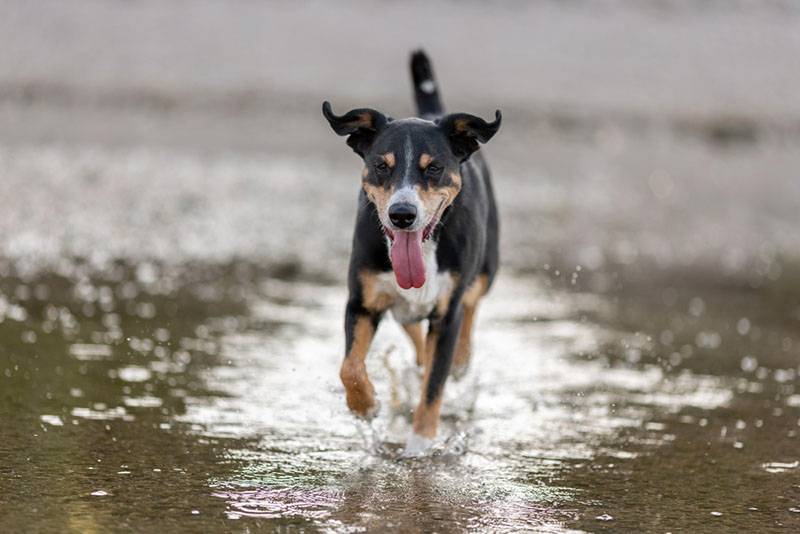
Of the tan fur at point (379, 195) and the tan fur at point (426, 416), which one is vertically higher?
the tan fur at point (379, 195)

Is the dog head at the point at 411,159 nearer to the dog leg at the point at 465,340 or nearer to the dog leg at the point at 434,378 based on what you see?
the dog leg at the point at 434,378

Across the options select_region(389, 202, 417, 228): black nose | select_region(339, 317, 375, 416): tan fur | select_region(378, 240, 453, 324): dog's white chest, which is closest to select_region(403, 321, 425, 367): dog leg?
select_region(378, 240, 453, 324): dog's white chest

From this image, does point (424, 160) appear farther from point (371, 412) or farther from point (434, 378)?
point (371, 412)

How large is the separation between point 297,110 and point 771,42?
762 cm

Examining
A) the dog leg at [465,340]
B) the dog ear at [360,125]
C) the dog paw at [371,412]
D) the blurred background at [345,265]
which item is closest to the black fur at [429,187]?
the dog ear at [360,125]

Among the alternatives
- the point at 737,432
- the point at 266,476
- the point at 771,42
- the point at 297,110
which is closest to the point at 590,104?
the point at 771,42

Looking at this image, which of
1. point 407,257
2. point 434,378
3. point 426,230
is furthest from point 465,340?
point 407,257

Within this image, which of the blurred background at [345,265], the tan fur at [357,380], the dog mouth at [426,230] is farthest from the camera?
the tan fur at [357,380]

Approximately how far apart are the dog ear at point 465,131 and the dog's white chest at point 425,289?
44 centimetres

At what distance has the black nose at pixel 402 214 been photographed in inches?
196

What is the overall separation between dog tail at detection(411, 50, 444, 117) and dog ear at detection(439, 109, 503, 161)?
1688 mm

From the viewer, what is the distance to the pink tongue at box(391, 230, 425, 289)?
5.16 meters

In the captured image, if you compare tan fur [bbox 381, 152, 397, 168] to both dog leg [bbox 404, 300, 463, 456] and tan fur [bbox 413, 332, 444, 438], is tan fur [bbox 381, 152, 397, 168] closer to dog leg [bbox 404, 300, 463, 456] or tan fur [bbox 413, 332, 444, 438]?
dog leg [bbox 404, 300, 463, 456]

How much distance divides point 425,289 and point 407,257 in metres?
0.33
